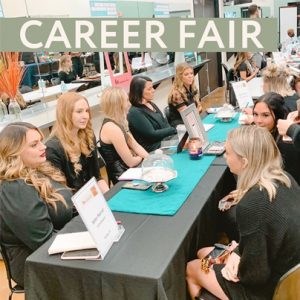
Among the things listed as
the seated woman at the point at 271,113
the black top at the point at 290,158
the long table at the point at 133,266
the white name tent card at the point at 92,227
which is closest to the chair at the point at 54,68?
the seated woman at the point at 271,113

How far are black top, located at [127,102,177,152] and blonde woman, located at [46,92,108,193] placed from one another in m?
0.70

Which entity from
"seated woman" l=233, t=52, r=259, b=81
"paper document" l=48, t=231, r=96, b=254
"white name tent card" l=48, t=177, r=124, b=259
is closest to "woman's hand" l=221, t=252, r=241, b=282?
"white name tent card" l=48, t=177, r=124, b=259

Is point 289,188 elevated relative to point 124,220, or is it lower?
elevated

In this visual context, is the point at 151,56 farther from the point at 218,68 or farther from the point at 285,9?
the point at 285,9

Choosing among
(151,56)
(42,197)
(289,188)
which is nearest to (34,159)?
(42,197)

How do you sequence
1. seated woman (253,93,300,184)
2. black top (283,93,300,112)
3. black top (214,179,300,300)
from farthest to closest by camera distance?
black top (283,93,300,112)
seated woman (253,93,300,184)
black top (214,179,300,300)

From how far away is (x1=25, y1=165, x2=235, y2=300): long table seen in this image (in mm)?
1413

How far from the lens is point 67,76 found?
16.5 ft

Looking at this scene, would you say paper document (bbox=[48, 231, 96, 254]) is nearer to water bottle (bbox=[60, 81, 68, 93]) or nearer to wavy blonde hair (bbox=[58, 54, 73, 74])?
water bottle (bbox=[60, 81, 68, 93])

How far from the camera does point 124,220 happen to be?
1.79 meters

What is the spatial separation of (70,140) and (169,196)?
2.84 feet

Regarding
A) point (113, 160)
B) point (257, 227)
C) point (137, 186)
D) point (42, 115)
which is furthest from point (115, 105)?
point (257, 227)

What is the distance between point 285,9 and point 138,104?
29.2ft

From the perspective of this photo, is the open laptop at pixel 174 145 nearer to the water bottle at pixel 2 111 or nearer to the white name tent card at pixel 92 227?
the white name tent card at pixel 92 227
